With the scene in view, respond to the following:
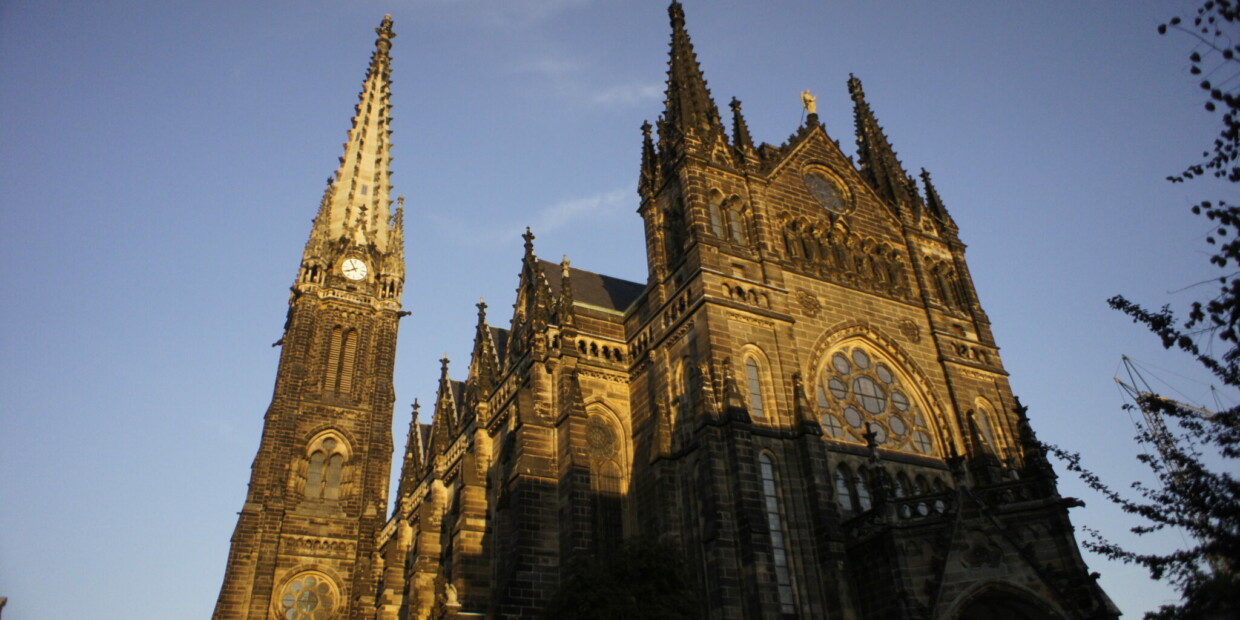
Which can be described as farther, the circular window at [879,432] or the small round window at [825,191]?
the small round window at [825,191]

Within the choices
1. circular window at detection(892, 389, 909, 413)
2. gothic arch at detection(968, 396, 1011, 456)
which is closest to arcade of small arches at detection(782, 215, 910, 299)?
circular window at detection(892, 389, 909, 413)

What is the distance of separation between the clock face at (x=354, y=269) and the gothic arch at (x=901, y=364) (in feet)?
107

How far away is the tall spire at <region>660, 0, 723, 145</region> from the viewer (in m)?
29.2

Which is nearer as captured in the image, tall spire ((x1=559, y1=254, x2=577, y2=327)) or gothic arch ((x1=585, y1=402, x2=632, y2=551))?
gothic arch ((x1=585, y1=402, x2=632, y2=551))

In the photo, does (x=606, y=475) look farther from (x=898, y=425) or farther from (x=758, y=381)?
(x=898, y=425)

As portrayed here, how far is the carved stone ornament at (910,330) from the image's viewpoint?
92.5ft

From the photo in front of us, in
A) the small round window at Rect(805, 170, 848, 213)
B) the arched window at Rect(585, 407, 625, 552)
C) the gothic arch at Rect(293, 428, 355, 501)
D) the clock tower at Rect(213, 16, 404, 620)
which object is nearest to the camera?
the arched window at Rect(585, 407, 625, 552)

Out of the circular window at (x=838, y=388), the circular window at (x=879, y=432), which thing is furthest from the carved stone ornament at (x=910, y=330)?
the circular window at (x=879, y=432)

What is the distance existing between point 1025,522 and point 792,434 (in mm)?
5812

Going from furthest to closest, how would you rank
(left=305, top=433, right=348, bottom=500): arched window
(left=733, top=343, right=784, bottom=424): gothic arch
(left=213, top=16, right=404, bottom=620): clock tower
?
(left=305, top=433, right=348, bottom=500): arched window < (left=213, top=16, right=404, bottom=620): clock tower < (left=733, top=343, right=784, bottom=424): gothic arch

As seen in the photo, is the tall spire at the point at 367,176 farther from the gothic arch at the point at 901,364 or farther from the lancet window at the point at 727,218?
the gothic arch at the point at 901,364

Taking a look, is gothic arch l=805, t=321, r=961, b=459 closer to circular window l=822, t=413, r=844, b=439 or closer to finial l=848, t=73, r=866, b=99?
circular window l=822, t=413, r=844, b=439

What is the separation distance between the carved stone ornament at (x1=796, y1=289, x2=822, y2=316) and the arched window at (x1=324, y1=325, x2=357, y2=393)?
91.7 ft

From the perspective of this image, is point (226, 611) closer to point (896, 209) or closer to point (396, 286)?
point (396, 286)
